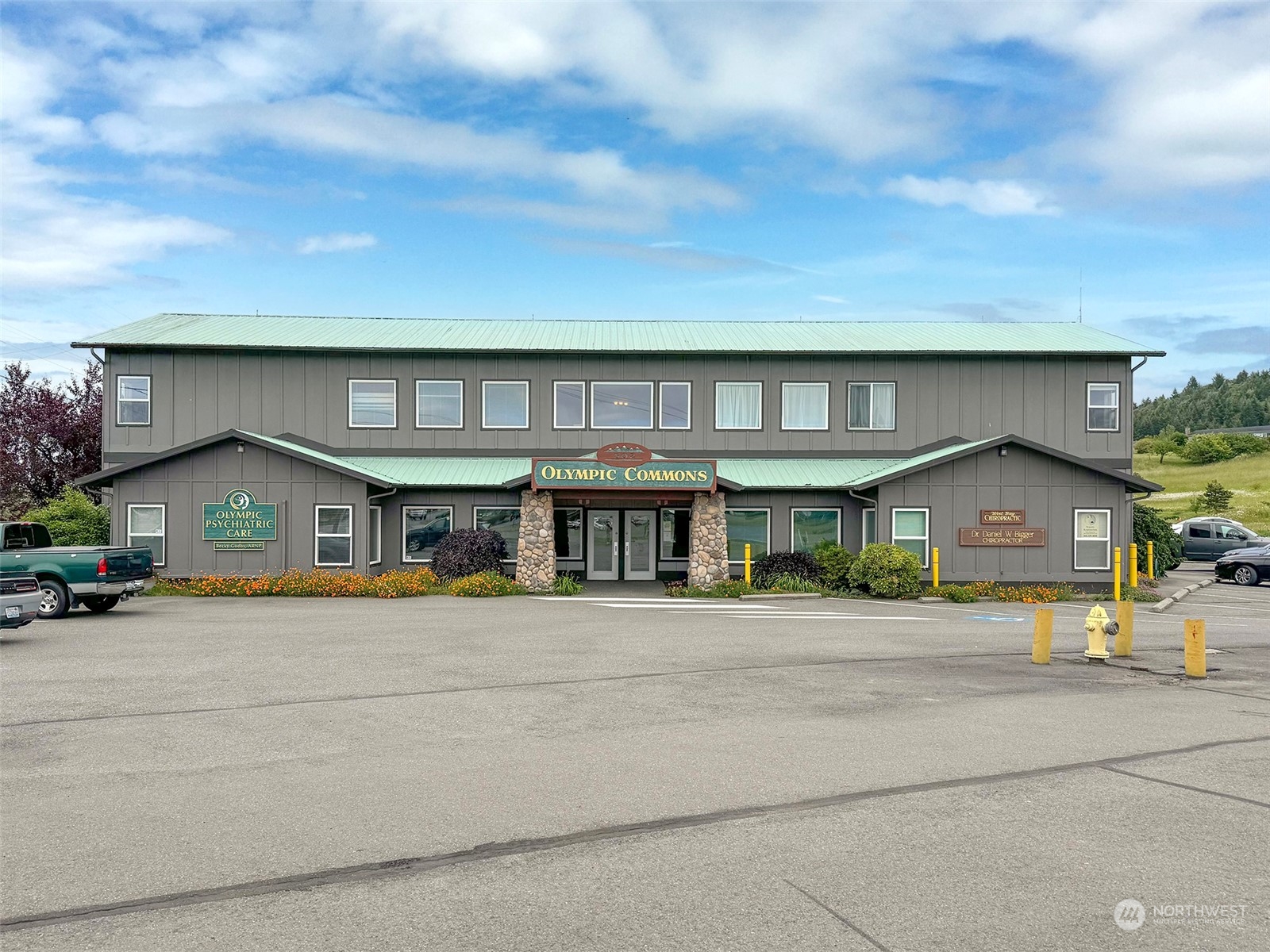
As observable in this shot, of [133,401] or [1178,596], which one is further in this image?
[133,401]

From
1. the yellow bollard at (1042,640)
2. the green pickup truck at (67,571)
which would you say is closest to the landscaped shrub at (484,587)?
the green pickup truck at (67,571)

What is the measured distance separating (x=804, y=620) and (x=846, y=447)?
11.9 m

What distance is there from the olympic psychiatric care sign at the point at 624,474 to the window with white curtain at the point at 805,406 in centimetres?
566

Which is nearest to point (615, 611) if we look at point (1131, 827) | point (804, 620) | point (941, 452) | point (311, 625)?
point (804, 620)

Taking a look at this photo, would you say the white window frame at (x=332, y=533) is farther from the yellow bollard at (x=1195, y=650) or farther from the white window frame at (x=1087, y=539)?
the yellow bollard at (x=1195, y=650)

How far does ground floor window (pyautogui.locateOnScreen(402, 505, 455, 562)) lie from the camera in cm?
2977

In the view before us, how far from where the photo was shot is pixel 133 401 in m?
30.4

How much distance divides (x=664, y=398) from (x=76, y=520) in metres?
17.8

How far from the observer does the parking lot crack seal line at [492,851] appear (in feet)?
18.2

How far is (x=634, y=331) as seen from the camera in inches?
1305

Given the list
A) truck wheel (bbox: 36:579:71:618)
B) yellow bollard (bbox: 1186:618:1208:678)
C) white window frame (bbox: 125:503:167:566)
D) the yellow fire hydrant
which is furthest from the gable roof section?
truck wheel (bbox: 36:579:71:618)

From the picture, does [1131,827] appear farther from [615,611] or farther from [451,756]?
[615,611]

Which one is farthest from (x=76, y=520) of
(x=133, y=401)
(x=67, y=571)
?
(x=67, y=571)

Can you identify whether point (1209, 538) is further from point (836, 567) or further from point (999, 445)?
point (836, 567)
